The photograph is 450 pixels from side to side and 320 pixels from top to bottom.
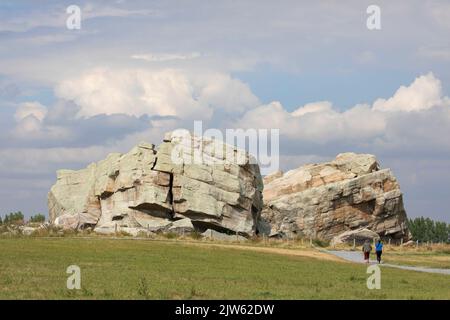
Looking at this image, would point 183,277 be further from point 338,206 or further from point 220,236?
point 338,206

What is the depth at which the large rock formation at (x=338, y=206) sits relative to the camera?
103062mm

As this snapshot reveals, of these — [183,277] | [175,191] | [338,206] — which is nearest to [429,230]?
[338,206]

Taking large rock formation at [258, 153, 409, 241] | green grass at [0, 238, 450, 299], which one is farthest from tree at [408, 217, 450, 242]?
Result: green grass at [0, 238, 450, 299]

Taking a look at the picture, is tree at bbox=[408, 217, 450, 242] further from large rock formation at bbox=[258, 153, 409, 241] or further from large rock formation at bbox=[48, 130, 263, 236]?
large rock formation at bbox=[48, 130, 263, 236]

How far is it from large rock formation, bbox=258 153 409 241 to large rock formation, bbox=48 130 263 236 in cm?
1744

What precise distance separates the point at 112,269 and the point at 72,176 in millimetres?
60347

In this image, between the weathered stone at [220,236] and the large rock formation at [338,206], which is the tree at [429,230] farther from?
the weathered stone at [220,236]

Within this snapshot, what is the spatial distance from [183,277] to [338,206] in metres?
74.0

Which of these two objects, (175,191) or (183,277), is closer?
(183,277)

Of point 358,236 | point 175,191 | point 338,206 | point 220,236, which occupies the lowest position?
point 220,236

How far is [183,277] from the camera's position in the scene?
31516mm

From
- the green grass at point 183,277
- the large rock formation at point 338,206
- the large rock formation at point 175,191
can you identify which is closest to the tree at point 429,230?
the large rock formation at point 338,206

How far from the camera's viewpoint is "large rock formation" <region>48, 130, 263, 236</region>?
266ft

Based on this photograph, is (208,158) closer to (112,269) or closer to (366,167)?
(366,167)
